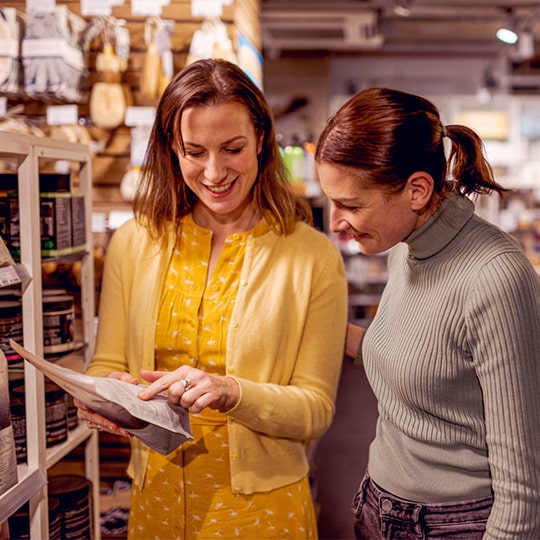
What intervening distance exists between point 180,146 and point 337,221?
546mm

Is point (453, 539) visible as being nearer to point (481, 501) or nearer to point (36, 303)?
point (481, 501)

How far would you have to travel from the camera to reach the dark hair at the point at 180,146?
1.90m

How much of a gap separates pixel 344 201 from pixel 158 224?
705 millimetres

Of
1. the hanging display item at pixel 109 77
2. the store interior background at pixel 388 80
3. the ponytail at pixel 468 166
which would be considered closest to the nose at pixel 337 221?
the ponytail at pixel 468 166

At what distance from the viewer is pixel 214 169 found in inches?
73.9

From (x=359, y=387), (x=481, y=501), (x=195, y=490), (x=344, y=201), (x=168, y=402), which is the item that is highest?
(x=344, y=201)

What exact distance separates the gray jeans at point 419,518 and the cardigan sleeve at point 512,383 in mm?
153

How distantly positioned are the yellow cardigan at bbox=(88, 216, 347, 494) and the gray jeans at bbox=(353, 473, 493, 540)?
300 millimetres

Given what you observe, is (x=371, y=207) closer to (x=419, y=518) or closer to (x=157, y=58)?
(x=419, y=518)

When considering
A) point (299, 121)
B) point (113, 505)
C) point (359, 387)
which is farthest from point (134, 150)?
point (299, 121)

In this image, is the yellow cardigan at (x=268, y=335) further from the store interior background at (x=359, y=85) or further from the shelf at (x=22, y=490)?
the store interior background at (x=359, y=85)

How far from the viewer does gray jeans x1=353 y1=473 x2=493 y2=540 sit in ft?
5.03

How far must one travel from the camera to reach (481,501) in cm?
153

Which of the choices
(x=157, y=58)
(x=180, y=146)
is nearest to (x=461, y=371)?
(x=180, y=146)
